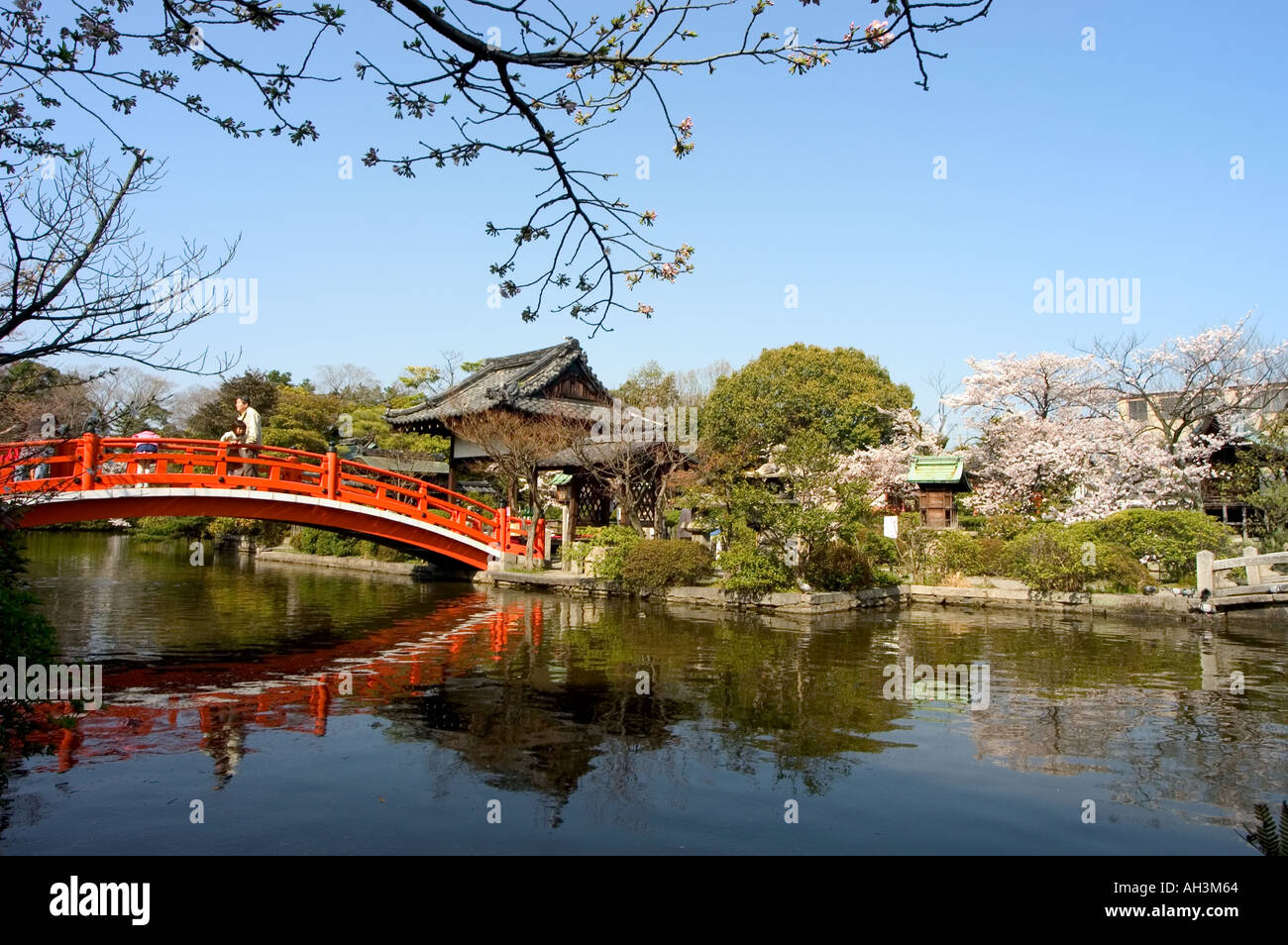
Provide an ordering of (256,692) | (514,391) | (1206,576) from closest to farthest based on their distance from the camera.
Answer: (256,692) < (1206,576) < (514,391)

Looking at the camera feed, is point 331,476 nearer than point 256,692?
No

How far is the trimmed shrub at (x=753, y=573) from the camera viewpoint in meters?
16.7

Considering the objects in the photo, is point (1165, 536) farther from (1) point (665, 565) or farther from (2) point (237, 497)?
(2) point (237, 497)

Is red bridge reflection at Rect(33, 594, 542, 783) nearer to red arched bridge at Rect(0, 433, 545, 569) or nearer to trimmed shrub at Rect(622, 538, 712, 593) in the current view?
trimmed shrub at Rect(622, 538, 712, 593)

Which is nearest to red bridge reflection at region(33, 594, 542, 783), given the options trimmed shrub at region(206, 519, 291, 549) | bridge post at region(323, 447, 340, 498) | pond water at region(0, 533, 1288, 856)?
pond water at region(0, 533, 1288, 856)

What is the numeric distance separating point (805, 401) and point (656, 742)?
28.8 meters

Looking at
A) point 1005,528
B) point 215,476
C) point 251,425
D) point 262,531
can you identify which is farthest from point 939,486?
point 262,531

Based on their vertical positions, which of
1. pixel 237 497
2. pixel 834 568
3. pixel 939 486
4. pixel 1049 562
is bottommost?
pixel 834 568

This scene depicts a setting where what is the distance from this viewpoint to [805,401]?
35.4 metres

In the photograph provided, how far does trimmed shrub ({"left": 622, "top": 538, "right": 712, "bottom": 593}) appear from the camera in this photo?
59.4 feet

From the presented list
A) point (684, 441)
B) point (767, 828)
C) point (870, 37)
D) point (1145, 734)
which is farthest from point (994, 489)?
point (870, 37)

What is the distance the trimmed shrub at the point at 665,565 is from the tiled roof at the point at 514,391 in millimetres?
7306

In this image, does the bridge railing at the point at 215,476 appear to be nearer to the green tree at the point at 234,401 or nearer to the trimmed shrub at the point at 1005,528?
the trimmed shrub at the point at 1005,528
